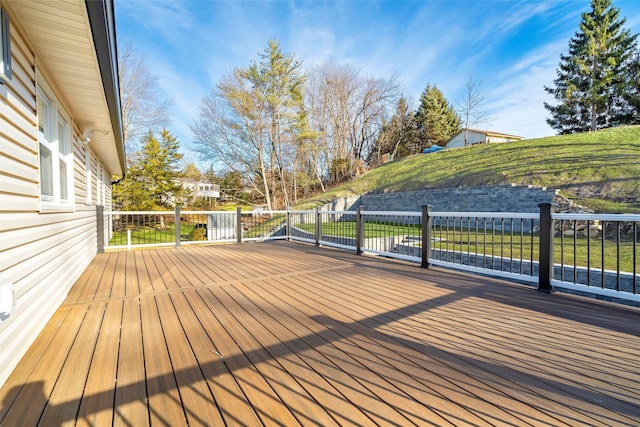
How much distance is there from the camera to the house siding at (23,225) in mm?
1731

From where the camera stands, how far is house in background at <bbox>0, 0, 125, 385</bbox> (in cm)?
176

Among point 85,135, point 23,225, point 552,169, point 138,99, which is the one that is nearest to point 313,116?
point 138,99

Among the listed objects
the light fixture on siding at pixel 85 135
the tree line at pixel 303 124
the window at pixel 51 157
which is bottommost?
the window at pixel 51 157

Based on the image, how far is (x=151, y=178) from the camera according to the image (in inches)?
676

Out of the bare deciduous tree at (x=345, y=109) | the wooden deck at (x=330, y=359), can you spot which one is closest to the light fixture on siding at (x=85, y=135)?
the wooden deck at (x=330, y=359)

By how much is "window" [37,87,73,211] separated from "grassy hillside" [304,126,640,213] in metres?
12.3

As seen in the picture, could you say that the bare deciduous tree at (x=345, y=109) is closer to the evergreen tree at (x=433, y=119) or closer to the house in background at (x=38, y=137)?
the evergreen tree at (x=433, y=119)

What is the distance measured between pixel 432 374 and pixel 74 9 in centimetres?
317

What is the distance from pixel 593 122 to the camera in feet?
72.9

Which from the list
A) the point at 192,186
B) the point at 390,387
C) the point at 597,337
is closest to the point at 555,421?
the point at 390,387

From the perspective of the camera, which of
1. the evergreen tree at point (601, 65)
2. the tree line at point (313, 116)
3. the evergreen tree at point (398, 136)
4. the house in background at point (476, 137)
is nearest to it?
the tree line at point (313, 116)

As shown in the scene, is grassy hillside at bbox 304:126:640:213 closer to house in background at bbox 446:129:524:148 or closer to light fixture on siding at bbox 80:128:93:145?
house in background at bbox 446:129:524:148

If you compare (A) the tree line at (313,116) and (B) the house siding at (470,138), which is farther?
(B) the house siding at (470,138)

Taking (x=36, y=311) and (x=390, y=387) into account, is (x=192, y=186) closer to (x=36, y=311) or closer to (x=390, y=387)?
(x=36, y=311)
